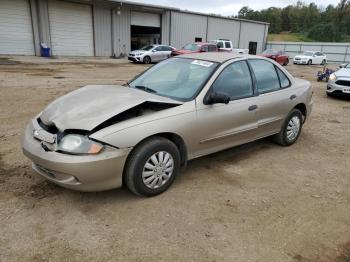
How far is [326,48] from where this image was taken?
40.9 meters

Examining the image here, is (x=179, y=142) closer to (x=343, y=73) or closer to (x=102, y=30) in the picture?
(x=343, y=73)

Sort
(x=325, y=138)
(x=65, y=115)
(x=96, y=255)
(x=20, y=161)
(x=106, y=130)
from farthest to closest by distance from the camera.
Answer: (x=325, y=138) → (x=20, y=161) → (x=65, y=115) → (x=106, y=130) → (x=96, y=255)

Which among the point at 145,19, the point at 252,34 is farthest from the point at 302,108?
the point at 252,34

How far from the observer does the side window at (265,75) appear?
4.58m

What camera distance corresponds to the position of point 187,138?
3.62 metres

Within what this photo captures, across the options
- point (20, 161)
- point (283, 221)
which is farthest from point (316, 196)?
point (20, 161)

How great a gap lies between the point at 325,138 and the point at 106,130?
4639 mm

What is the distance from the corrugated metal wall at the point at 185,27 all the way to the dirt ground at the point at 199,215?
28.6 m

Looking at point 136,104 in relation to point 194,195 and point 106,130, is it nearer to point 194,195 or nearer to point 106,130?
point 106,130

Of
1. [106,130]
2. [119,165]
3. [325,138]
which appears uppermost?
[106,130]

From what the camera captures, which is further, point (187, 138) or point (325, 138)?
point (325, 138)

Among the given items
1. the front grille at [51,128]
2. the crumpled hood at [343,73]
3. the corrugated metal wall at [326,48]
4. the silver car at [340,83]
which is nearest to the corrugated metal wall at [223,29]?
the corrugated metal wall at [326,48]

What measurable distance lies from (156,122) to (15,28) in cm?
2276

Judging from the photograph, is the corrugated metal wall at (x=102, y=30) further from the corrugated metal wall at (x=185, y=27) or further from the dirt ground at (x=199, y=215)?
the dirt ground at (x=199, y=215)
